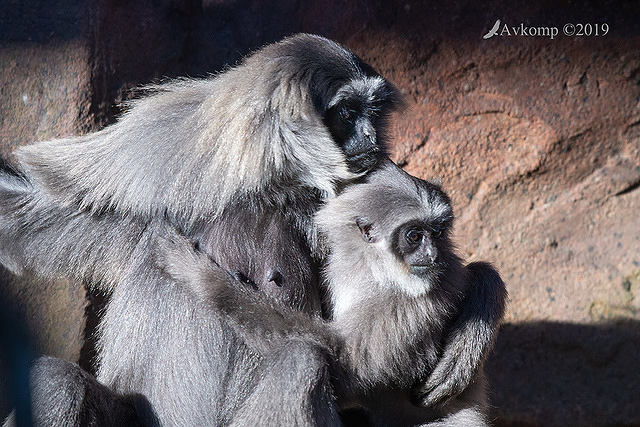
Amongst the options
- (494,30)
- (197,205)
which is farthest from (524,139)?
(197,205)

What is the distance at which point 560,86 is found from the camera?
4.55 metres

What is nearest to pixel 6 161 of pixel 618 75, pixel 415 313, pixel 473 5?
pixel 415 313

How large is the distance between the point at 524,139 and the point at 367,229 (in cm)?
196

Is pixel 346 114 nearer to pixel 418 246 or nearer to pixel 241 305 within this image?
pixel 418 246

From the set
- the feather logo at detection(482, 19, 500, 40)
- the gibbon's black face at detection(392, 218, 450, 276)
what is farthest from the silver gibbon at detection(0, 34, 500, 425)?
the feather logo at detection(482, 19, 500, 40)

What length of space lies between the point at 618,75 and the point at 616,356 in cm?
164

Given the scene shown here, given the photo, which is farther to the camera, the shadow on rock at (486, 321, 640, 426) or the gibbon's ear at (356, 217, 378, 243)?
the shadow on rock at (486, 321, 640, 426)

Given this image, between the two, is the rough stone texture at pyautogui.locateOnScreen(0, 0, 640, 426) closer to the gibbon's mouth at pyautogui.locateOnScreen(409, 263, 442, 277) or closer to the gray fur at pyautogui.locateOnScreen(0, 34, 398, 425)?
the gray fur at pyautogui.locateOnScreen(0, 34, 398, 425)

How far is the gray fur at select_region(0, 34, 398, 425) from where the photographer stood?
2.95 m

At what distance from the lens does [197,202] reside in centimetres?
306

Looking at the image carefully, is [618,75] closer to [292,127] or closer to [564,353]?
[564,353]

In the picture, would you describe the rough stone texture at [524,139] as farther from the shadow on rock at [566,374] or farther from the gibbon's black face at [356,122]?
the gibbon's black face at [356,122]

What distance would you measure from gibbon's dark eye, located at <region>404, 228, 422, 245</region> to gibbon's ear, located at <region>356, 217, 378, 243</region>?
13cm

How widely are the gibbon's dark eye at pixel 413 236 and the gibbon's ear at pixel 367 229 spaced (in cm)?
13
